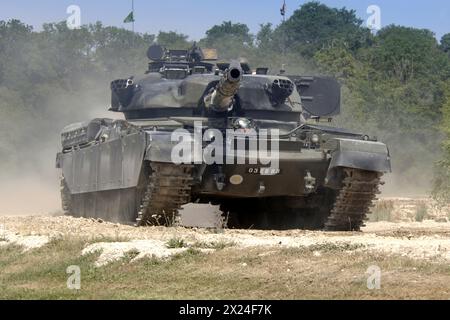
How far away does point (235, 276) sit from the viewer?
10453 mm

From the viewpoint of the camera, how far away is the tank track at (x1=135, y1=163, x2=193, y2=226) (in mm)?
16156

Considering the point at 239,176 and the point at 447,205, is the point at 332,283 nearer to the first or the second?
Answer: the point at 239,176

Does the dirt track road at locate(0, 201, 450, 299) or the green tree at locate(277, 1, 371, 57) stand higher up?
the green tree at locate(277, 1, 371, 57)

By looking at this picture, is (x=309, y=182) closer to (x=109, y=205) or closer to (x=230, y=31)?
(x=109, y=205)

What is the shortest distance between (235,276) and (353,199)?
23.2 ft

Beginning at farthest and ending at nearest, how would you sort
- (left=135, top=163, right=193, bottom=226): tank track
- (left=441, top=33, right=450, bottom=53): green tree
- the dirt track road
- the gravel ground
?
(left=441, top=33, right=450, bottom=53): green tree, (left=135, top=163, right=193, bottom=226): tank track, the gravel ground, the dirt track road

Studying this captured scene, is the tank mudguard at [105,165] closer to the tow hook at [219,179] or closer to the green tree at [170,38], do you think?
the tow hook at [219,179]

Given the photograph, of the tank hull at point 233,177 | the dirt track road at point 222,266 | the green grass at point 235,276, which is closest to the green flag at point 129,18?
the tank hull at point 233,177

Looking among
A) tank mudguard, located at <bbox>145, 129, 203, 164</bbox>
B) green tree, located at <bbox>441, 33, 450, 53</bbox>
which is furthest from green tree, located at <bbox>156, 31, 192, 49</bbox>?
tank mudguard, located at <bbox>145, 129, 203, 164</bbox>

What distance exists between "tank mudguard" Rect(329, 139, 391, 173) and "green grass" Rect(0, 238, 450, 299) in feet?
15.5

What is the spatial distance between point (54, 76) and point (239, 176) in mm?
33577

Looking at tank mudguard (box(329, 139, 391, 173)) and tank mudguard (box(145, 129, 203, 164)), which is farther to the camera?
tank mudguard (box(329, 139, 391, 173))

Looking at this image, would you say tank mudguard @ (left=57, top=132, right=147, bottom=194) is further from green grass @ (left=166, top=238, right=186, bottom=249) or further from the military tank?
green grass @ (left=166, top=238, right=186, bottom=249)

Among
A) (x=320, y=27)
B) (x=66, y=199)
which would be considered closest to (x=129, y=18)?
(x=66, y=199)
